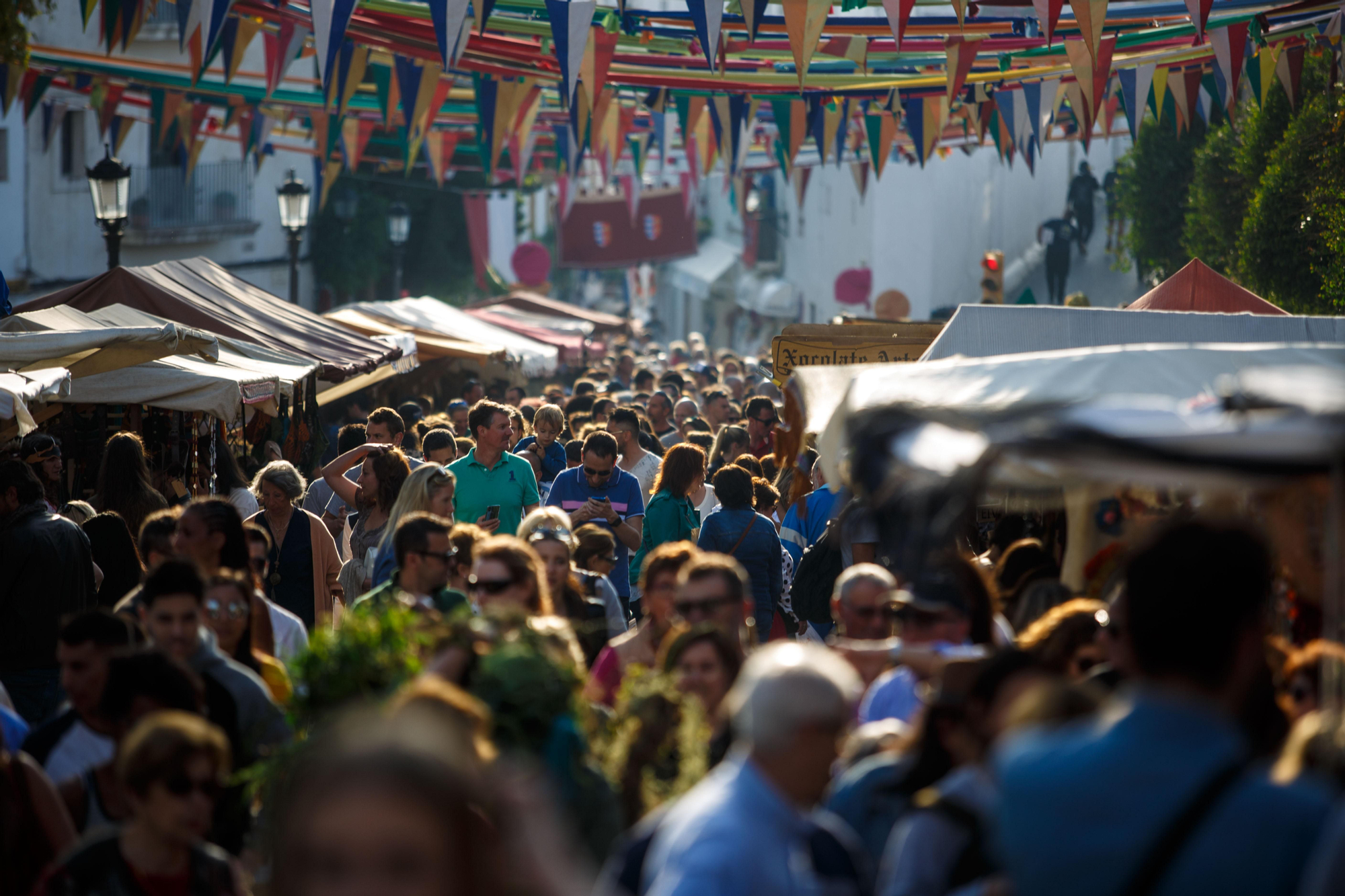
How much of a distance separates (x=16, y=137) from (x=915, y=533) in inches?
886

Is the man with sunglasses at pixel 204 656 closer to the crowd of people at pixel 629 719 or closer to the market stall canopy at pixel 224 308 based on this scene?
the crowd of people at pixel 629 719

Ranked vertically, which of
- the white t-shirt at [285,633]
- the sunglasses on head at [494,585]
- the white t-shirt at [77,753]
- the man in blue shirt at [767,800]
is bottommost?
the white t-shirt at [285,633]

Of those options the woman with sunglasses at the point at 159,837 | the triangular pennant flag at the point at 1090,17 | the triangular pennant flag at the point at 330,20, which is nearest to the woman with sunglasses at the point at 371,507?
the woman with sunglasses at the point at 159,837

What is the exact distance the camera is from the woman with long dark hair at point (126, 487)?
838cm

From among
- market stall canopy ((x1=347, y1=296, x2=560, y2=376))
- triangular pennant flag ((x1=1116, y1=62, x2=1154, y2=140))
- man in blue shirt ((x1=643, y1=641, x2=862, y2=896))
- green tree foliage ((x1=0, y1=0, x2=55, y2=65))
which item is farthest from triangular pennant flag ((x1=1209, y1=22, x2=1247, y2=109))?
man in blue shirt ((x1=643, y1=641, x2=862, y2=896))

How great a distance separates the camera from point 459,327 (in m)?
22.8

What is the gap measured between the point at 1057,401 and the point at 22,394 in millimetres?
5788

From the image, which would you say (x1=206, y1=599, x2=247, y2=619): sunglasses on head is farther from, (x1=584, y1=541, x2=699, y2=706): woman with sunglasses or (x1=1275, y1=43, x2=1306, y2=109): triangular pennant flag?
(x1=1275, y1=43, x2=1306, y2=109): triangular pennant flag

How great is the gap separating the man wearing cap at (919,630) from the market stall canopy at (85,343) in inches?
241

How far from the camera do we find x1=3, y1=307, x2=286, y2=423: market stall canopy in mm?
10133

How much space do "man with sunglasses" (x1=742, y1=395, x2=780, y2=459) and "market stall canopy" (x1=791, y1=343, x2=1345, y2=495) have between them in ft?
20.3

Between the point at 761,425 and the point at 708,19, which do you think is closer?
the point at 708,19

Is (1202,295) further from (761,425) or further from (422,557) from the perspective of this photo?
(422,557)

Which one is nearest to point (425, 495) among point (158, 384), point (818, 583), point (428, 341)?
point (818, 583)
